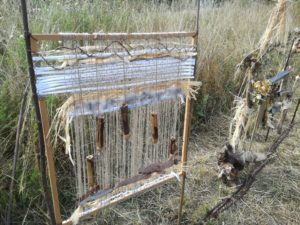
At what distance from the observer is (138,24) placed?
222 cm

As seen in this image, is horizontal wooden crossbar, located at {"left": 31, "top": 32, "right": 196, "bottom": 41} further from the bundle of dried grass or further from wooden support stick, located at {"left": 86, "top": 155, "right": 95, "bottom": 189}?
the bundle of dried grass

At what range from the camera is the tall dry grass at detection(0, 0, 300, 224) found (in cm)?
127

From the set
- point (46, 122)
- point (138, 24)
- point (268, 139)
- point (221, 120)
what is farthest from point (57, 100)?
point (268, 139)

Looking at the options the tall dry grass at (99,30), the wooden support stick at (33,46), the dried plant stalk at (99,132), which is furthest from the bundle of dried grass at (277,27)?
the wooden support stick at (33,46)

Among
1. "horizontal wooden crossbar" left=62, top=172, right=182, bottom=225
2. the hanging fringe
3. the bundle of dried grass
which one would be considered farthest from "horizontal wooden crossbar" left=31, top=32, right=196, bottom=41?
the bundle of dried grass

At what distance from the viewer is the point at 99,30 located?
183 cm

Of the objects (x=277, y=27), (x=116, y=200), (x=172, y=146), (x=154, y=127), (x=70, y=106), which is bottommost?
A: (x=116, y=200)

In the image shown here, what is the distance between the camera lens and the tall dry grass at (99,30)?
1.27 m

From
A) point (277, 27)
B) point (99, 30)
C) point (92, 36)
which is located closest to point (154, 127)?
point (92, 36)

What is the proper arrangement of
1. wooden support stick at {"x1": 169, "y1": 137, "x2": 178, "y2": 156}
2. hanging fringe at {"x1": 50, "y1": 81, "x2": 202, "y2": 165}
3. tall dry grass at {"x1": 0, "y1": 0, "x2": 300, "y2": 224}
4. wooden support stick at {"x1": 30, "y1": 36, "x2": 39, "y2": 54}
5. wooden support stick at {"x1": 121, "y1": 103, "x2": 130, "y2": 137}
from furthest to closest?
tall dry grass at {"x1": 0, "y1": 0, "x2": 300, "y2": 224}
wooden support stick at {"x1": 169, "y1": 137, "x2": 178, "y2": 156}
wooden support stick at {"x1": 121, "y1": 103, "x2": 130, "y2": 137}
hanging fringe at {"x1": 50, "y1": 81, "x2": 202, "y2": 165}
wooden support stick at {"x1": 30, "y1": 36, "x2": 39, "y2": 54}

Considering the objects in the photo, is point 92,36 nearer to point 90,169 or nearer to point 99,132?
point 99,132

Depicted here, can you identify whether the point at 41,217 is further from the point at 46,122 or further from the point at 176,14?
the point at 176,14

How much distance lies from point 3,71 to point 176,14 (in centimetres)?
166

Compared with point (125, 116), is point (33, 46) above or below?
above
